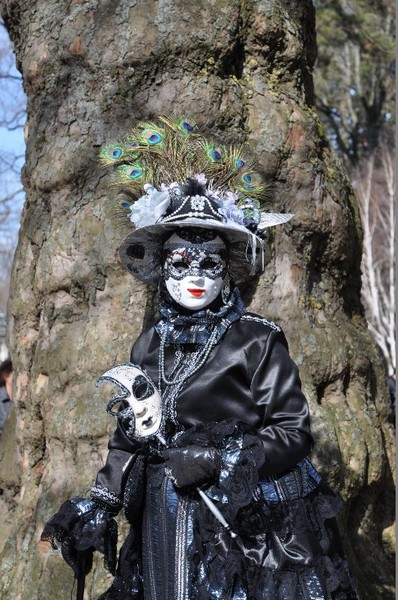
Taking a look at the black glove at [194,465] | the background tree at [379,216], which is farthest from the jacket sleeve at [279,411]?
the background tree at [379,216]

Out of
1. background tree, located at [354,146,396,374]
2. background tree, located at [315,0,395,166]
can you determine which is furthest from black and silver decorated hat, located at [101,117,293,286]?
background tree, located at [315,0,395,166]

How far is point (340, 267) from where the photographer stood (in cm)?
461

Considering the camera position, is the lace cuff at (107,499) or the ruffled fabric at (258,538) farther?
the lace cuff at (107,499)

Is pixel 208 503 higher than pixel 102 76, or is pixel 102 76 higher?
pixel 102 76

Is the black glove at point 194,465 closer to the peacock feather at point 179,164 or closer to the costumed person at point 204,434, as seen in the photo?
the costumed person at point 204,434

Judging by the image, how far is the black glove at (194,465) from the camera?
8.62 feet

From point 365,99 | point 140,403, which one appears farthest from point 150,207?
point 365,99

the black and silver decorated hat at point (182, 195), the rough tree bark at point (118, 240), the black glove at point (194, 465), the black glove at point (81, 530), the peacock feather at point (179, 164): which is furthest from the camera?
the rough tree bark at point (118, 240)

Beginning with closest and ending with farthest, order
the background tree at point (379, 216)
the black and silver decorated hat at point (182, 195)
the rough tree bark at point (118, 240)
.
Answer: the black and silver decorated hat at point (182, 195)
the rough tree bark at point (118, 240)
the background tree at point (379, 216)

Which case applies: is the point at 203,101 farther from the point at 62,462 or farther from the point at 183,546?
the point at 183,546

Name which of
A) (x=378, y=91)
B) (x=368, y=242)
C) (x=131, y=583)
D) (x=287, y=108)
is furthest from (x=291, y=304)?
(x=378, y=91)

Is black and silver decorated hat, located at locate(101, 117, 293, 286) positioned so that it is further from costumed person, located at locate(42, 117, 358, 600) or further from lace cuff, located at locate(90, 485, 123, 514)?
lace cuff, located at locate(90, 485, 123, 514)

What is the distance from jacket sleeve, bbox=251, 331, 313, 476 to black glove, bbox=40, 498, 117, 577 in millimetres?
653

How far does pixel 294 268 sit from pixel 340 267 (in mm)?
422
